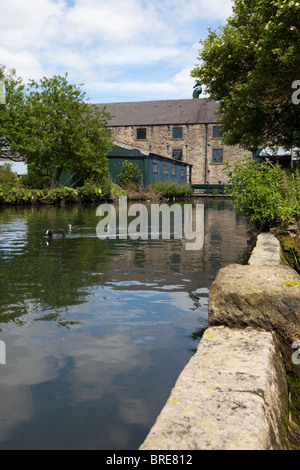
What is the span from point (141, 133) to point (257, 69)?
36.2 m

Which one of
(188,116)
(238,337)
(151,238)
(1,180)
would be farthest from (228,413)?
(188,116)

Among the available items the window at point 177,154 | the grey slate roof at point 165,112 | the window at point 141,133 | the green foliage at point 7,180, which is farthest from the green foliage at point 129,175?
the window at point 141,133

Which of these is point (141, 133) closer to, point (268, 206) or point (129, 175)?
point (129, 175)

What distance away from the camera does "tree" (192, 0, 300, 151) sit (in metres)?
14.8

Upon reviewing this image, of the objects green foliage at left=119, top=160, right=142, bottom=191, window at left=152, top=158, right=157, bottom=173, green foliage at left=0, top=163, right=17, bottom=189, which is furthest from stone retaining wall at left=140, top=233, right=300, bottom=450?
window at left=152, top=158, right=157, bottom=173

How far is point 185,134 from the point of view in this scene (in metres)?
50.6

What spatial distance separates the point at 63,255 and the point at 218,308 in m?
6.61

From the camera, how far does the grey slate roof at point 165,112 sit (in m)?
50.6

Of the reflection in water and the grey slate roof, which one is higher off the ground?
the grey slate roof

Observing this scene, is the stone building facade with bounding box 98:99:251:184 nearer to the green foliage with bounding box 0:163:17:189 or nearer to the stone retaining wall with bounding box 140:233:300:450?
the green foliage with bounding box 0:163:17:189

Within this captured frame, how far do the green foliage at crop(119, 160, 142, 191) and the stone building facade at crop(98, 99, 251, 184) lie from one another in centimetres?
1415

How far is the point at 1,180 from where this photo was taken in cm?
2647
